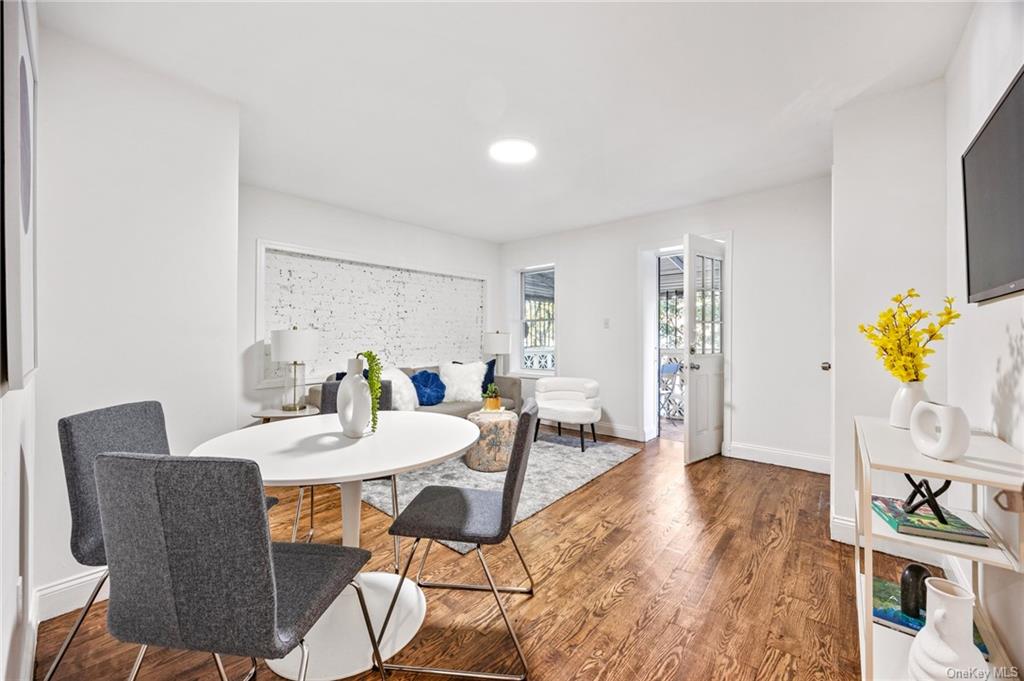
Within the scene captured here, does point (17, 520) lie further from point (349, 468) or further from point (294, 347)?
point (294, 347)

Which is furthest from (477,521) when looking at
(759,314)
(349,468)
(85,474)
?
(759,314)

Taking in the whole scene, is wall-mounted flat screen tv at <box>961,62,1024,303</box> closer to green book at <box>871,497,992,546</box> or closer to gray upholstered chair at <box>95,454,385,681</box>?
green book at <box>871,497,992,546</box>

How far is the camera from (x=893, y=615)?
148cm

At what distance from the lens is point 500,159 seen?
3066 mm

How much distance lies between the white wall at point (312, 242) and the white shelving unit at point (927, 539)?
13.1 feet

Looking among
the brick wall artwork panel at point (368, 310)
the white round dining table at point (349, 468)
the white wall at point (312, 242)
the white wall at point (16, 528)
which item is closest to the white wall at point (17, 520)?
the white wall at point (16, 528)

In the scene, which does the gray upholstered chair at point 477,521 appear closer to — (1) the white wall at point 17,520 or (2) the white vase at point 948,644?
(1) the white wall at point 17,520

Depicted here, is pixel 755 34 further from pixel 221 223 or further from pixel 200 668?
pixel 200 668

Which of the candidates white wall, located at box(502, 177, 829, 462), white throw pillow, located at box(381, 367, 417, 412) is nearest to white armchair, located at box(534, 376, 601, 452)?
white wall, located at box(502, 177, 829, 462)

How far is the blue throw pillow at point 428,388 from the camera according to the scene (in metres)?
4.28

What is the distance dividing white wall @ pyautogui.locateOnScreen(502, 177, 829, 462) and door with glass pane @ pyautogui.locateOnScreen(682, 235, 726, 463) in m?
0.13

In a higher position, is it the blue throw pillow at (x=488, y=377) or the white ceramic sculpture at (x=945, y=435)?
the white ceramic sculpture at (x=945, y=435)

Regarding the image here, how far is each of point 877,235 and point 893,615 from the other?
1825 mm

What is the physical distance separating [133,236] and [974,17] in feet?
12.1
